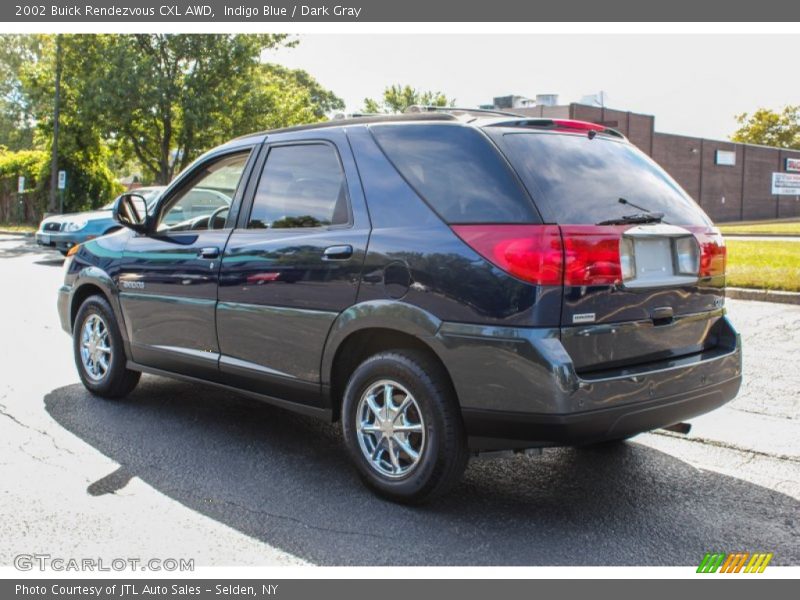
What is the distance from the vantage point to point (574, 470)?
460 centimetres

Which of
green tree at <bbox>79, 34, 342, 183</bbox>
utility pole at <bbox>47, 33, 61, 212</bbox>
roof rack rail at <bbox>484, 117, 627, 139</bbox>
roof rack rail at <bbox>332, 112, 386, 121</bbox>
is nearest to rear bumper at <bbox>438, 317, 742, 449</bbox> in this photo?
roof rack rail at <bbox>484, 117, 627, 139</bbox>

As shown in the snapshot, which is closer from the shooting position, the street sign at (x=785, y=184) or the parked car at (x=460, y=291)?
the parked car at (x=460, y=291)

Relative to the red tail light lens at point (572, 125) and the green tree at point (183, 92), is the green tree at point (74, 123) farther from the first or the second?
the red tail light lens at point (572, 125)

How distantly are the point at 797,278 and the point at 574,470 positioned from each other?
331 inches

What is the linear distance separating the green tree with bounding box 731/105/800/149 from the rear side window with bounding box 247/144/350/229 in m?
75.7

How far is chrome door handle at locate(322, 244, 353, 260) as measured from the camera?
4.12 meters

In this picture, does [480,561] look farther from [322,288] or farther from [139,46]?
[139,46]

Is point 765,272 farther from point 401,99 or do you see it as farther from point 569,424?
point 401,99

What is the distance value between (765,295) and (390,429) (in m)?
8.58

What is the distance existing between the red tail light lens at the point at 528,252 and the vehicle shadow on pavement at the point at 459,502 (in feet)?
3.92

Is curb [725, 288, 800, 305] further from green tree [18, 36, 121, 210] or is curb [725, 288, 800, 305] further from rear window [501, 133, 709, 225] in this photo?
green tree [18, 36, 121, 210]

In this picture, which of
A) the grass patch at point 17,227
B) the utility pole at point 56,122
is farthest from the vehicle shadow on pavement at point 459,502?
the grass patch at point 17,227

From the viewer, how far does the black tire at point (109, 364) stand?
5882mm

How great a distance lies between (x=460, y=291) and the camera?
3.63m
